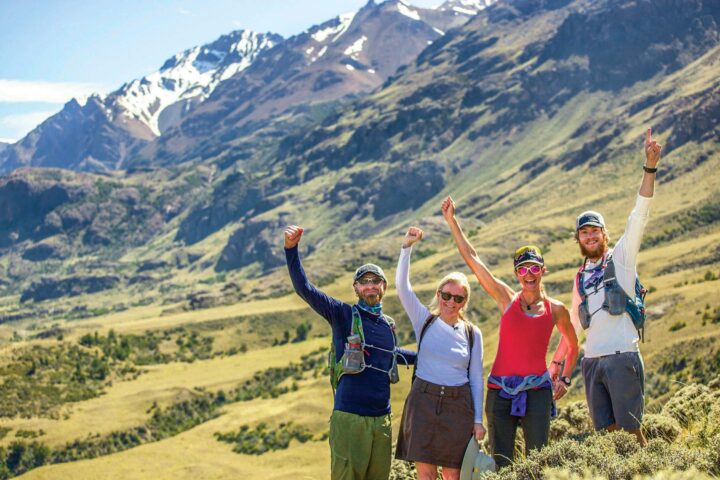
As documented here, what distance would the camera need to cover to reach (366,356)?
10.6 meters

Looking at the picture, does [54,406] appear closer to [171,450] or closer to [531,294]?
[171,450]

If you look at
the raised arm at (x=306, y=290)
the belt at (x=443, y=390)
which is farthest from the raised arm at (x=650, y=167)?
the raised arm at (x=306, y=290)

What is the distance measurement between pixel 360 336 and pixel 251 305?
158565mm

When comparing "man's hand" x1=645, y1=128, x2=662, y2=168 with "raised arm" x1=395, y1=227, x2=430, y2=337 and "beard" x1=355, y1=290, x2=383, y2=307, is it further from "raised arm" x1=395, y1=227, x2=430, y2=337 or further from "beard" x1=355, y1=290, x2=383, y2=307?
"beard" x1=355, y1=290, x2=383, y2=307

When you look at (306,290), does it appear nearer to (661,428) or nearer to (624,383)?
(624,383)

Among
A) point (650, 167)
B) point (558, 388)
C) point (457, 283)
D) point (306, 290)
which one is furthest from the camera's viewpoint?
point (306, 290)

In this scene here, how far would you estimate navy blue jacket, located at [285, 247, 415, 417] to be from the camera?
1052 cm

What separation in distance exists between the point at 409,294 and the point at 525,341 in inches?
66.1

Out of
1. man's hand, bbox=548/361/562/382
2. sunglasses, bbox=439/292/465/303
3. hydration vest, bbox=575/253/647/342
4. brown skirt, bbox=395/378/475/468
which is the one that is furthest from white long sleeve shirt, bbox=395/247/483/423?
hydration vest, bbox=575/253/647/342

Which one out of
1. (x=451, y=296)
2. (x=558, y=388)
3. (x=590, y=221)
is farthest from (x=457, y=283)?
(x=558, y=388)

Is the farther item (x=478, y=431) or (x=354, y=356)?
(x=354, y=356)

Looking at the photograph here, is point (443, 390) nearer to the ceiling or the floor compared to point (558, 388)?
nearer to the ceiling

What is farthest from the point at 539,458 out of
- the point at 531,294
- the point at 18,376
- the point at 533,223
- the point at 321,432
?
the point at 533,223

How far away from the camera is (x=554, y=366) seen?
1089 cm
